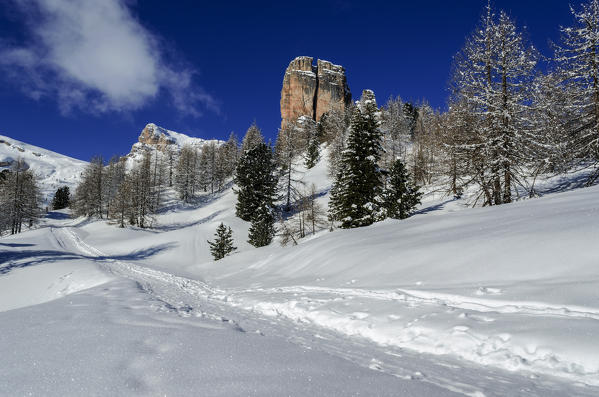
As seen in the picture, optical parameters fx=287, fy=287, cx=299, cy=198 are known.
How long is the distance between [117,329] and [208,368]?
1.96 metres

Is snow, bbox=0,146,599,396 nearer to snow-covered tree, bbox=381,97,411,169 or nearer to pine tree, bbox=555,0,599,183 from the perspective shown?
pine tree, bbox=555,0,599,183

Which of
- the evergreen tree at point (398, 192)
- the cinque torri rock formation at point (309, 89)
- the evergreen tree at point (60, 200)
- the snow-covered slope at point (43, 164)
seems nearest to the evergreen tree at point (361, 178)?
the evergreen tree at point (398, 192)

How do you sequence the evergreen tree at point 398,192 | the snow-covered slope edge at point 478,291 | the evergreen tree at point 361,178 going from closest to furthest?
the snow-covered slope edge at point 478,291 → the evergreen tree at point 361,178 → the evergreen tree at point 398,192

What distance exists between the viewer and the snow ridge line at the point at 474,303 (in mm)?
4137

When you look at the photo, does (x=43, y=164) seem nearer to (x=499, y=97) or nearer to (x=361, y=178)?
(x=361, y=178)

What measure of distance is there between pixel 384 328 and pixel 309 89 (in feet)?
407

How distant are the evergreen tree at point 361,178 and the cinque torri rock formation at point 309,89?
98.4 meters

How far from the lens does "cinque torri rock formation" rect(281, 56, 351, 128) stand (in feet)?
392

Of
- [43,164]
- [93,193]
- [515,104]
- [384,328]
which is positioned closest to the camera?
[384,328]

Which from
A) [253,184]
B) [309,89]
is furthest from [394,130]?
[309,89]

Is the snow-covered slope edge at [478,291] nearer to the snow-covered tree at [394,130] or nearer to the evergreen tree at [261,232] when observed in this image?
the evergreen tree at [261,232]

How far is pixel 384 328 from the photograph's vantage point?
5188 millimetres

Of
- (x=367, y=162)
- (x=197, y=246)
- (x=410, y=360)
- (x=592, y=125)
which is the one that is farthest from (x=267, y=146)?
(x=410, y=360)

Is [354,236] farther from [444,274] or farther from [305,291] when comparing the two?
[444,274]
